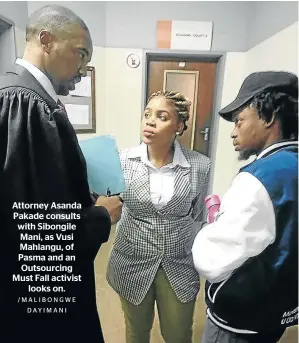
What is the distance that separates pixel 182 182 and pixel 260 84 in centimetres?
21

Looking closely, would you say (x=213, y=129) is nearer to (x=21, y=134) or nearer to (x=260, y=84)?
(x=260, y=84)

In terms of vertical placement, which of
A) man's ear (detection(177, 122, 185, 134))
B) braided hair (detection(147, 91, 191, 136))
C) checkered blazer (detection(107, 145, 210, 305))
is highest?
braided hair (detection(147, 91, 191, 136))

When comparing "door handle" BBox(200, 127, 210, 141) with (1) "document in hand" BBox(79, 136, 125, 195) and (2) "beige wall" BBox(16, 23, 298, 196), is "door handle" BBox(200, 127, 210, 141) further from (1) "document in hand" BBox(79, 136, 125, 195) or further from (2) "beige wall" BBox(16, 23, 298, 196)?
(1) "document in hand" BBox(79, 136, 125, 195)

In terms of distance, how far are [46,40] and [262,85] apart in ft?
1.11

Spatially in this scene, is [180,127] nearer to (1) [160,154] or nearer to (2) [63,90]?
(1) [160,154]

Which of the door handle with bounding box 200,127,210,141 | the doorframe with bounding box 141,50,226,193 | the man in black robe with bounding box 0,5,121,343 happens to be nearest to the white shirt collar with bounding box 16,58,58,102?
the man in black robe with bounding box 0,5,121,343

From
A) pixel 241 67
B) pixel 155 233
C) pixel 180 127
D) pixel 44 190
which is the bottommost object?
pixel 155 233

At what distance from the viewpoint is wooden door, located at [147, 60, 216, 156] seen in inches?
19.2

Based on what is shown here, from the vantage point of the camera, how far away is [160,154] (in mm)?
521

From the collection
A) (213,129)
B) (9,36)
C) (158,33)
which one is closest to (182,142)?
(213,129)

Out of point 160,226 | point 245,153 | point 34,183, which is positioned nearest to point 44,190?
point 34,183

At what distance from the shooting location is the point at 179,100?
49cm

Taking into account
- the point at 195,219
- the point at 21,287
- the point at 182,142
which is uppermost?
the point at 182,142

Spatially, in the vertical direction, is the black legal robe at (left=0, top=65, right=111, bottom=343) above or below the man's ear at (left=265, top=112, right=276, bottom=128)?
below
